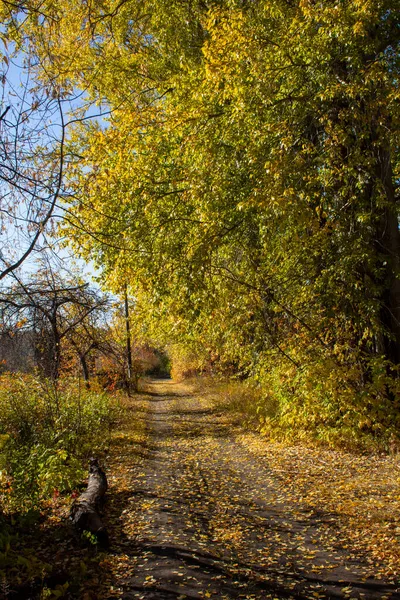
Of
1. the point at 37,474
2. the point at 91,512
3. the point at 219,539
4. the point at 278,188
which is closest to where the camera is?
the point at 219,539

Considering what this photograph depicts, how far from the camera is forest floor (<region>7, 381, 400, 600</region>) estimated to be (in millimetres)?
4312

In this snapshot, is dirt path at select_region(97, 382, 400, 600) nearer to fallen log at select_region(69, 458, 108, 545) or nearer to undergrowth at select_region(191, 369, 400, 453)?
fallen log at select_region(69, 458, 108, 545)

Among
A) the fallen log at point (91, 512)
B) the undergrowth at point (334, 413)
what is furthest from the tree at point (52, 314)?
the undergrowth at point (334, 413)

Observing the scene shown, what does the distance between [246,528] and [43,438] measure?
4540 mm

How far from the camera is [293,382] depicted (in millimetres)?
9172

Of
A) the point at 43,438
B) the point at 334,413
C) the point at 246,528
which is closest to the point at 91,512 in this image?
the point at 246,528

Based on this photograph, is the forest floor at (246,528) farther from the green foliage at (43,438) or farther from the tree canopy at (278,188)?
the tree canopy at (278,188)

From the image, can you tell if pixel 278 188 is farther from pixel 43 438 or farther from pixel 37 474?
pixel 43 438

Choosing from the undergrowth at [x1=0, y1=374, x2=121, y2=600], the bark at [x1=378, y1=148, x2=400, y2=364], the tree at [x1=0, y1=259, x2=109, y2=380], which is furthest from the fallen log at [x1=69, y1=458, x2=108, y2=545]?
the bark at [x1=378, y1=148, x2=400, y2=364]

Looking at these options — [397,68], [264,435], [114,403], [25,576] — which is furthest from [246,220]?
[114,403]

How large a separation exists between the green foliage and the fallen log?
18.2 inches

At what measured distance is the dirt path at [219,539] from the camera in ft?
14.0

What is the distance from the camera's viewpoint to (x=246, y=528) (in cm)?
578

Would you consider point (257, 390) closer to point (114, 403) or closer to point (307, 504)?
point (114, 403)
